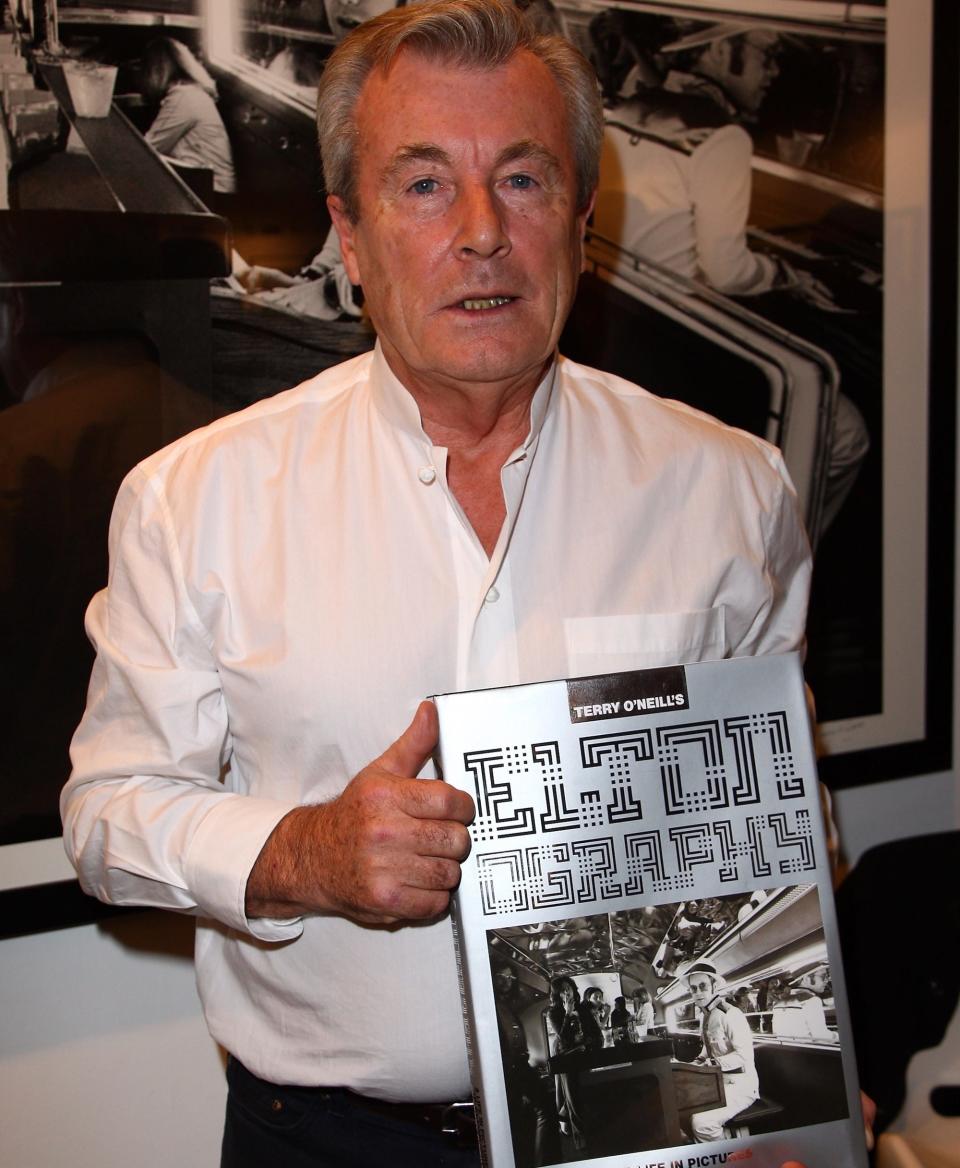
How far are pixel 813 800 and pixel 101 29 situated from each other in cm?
112

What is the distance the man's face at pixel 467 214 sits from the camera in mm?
1054


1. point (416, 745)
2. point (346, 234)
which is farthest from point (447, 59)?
point (416, 745)

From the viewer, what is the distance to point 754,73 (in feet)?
5.37

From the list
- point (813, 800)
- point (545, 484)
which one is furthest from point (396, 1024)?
point (545, 484)

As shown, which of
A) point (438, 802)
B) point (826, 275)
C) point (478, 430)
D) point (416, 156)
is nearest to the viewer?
point (438, 802)

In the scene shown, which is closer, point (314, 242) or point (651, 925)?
point (651, 925)

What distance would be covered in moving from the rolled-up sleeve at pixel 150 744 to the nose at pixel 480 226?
38cm

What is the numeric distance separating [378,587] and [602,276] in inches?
28.5

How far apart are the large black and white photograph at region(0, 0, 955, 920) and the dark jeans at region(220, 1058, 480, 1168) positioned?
421 millimetres

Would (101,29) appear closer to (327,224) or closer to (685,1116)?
(327,224)

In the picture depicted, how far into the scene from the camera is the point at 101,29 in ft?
4.14

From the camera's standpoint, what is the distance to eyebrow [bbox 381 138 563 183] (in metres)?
1.06

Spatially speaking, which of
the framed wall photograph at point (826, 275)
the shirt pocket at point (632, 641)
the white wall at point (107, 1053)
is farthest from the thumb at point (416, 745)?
the framed wall photograph at point (826, 275)

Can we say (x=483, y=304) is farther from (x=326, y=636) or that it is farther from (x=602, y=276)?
(x=602, y=276)
